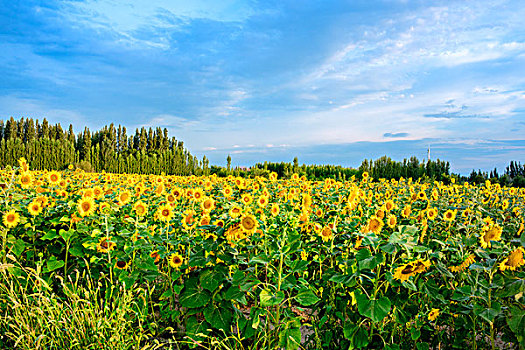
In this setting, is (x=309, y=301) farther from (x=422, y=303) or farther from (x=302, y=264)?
(x=422, y=303)

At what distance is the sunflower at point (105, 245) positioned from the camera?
289cm

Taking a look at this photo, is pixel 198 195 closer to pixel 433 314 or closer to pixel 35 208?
pixel 35 208

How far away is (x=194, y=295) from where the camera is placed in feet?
7.99

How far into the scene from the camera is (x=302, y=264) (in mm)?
2322

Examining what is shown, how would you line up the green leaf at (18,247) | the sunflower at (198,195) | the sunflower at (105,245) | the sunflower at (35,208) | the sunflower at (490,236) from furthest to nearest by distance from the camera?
the sunflower at (198,195) → the sunflower at (35,208) → the green leaf at (18,247) → the sunflower at (105,245) → the sunflower at (490,236)

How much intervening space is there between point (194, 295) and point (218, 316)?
213 mm

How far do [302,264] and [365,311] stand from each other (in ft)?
1.58

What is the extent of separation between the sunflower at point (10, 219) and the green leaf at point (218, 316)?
6.70ft

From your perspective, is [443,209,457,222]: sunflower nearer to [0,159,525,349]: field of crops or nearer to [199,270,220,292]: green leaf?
[0,159,525,349]: field of crops

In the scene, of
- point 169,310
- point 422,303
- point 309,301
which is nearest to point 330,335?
point 309,301

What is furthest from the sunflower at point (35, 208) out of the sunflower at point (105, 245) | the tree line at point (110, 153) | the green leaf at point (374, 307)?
the tree line at point (110, 153)

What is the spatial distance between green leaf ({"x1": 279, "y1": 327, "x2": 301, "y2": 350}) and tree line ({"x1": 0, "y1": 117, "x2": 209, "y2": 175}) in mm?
17714

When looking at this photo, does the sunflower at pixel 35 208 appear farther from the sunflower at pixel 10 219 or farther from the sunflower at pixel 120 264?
the sunflower at pixel 120 264

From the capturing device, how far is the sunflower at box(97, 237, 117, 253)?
2.89 meters
